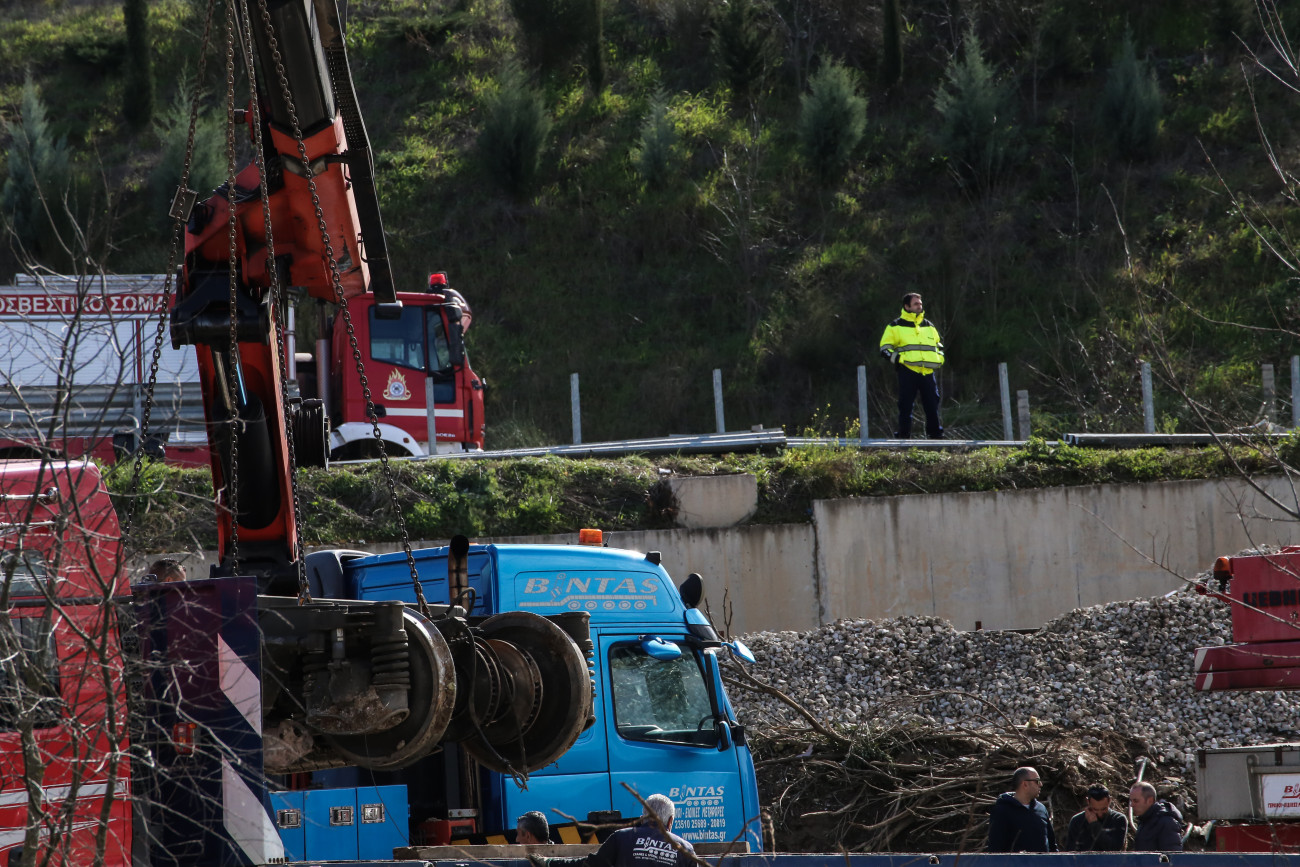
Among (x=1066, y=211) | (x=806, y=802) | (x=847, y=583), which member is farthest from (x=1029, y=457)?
(x=1066, y=211)

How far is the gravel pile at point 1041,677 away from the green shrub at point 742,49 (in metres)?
24.7

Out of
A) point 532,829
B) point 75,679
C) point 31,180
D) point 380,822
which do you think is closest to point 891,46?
point 31,180

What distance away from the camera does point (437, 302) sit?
1892 centimetres

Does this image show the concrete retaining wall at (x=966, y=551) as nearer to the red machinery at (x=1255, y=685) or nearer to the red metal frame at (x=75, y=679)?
the red machinery at (x=1255, y=685)

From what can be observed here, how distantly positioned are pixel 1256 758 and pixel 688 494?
378 inches

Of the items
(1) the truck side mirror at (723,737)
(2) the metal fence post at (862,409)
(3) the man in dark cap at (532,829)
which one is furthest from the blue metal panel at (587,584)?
(2) the metal fence post at (862,409)

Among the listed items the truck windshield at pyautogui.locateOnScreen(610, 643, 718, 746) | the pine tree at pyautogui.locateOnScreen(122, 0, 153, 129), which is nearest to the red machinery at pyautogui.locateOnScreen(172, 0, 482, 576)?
the truck windshield at pyautogui.locateOnScreen(610, 643, 718, 746)

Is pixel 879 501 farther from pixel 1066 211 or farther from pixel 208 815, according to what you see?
pixel 1066 211

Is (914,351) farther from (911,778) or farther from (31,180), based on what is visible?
(31,180)

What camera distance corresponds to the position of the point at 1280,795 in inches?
305

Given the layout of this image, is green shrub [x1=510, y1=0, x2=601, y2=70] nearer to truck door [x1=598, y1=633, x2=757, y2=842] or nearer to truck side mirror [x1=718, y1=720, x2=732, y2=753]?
truck door [x1=598, y1=633, x2=757, y2=842]

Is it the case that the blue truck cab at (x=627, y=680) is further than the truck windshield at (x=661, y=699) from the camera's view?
No

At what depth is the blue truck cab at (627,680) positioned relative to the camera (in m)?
8.05

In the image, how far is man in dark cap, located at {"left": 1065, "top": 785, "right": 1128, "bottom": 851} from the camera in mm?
9227
